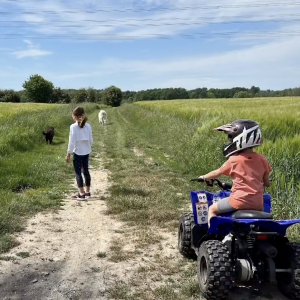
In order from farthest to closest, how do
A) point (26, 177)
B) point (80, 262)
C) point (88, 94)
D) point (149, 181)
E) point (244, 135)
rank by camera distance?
point (88, 94)
point (149, 181)
point (26, 177)
point (80, 262)
point (244, 135)

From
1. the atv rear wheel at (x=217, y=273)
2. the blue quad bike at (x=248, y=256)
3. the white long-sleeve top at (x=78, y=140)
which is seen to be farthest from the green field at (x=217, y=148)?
the white long-sleeve top at (x=78, y=140)

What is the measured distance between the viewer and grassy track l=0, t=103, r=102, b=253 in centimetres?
629

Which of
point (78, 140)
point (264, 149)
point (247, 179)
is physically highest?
point (78, 140)

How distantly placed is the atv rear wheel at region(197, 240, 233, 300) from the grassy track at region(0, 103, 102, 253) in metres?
2.82

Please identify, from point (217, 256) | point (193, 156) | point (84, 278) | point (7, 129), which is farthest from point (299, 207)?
point (7, 129)

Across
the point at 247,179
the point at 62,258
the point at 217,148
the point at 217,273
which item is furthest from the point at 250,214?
the point at 217,148

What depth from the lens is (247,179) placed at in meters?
3.77

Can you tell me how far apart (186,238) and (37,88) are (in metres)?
83.1

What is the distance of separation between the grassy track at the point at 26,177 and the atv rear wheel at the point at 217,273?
282cm

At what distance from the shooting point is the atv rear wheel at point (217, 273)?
140 inches

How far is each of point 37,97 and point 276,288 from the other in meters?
84.7

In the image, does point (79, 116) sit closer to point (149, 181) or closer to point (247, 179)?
point (149, 181)

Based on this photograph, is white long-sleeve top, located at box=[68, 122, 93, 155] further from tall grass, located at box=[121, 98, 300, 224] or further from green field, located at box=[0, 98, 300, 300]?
tall grass, located at box=[121, 98, 300, 224]

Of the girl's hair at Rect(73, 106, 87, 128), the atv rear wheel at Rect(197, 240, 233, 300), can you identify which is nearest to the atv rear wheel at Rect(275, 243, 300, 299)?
the atv rear wheel at Rect(197, 240, 233, 300)
